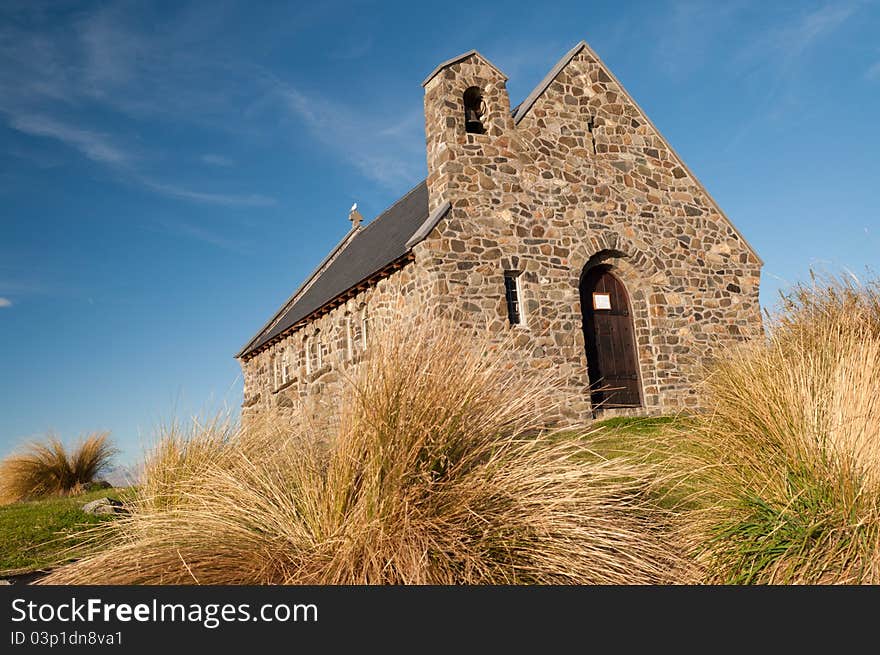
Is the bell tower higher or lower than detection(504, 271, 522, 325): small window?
higher

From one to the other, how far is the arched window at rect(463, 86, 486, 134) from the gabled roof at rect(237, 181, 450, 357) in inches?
79.1

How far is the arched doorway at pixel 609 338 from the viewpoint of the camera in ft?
46.1

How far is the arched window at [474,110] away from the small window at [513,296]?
3.00 meters

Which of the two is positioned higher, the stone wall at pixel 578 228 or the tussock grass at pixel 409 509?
the stone wall at pixel 578 228

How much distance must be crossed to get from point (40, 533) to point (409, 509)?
19.4 feet

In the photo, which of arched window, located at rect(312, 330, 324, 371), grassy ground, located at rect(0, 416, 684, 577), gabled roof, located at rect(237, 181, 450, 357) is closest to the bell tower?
gabled roof, located at rect(237, 181, 450, 357)

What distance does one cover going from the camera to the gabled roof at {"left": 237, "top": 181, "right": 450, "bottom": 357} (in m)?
13.8

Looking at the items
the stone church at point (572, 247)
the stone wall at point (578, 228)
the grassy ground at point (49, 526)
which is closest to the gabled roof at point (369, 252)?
the stone church at point (572, 247)

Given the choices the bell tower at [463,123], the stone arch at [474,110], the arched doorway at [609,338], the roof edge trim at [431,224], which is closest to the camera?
the roof edge trim at [431,224]

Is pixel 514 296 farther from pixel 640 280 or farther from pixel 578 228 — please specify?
pixel 640 280

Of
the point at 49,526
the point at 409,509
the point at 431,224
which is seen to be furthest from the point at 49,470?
the point at 409,509

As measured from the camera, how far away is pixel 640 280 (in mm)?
14477

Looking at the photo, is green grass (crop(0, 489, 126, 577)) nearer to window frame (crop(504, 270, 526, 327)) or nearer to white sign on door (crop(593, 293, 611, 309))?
window frame (crop(504, 270, 526, 327))

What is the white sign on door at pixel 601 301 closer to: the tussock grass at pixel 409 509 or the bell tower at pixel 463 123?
the bell tower at pixel 463 123
